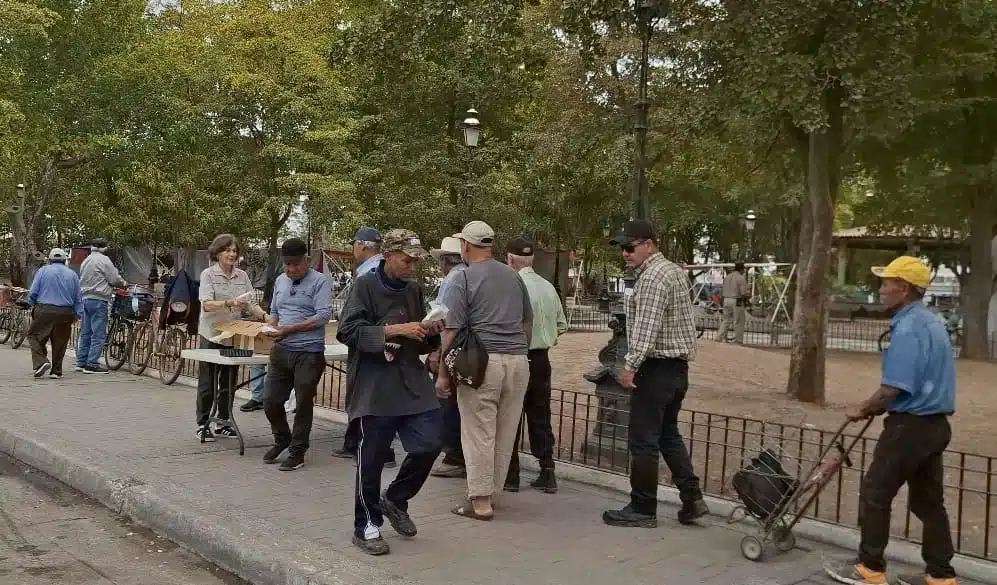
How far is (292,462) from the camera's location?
670 centimetres

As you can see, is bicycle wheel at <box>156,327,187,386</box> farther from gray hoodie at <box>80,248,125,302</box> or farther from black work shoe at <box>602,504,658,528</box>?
black work shoe at <box>602,504,658,528</box>

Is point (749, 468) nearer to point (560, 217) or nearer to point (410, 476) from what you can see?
point (410, 476)

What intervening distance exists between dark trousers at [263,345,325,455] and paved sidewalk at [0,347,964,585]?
305mm

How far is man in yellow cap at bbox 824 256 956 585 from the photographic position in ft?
13.8

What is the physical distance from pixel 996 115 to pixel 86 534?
66.1 feet

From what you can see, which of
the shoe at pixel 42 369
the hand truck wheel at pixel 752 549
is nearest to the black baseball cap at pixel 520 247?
the hand truck wheel at pixel 752 549

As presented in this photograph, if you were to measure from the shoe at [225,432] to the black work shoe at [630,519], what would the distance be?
3.98 m

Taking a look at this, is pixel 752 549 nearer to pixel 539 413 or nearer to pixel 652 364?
pixel 652 364

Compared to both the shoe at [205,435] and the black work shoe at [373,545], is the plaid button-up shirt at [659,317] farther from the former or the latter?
the shoe at [205,435]

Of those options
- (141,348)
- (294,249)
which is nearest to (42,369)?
(141,348)

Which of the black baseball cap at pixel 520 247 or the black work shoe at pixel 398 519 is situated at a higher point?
the black baseball cap at pixel 520 247

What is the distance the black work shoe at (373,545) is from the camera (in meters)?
4.64

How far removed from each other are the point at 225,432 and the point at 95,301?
5.05m

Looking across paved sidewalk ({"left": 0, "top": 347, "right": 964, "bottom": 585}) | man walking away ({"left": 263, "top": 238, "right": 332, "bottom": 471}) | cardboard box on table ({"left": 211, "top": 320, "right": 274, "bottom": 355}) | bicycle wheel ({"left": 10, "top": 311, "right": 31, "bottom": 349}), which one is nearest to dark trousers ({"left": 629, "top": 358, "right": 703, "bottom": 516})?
paved sidewalk ({"left": 0, "top": 347, "right": 964, "bottom": 585})
